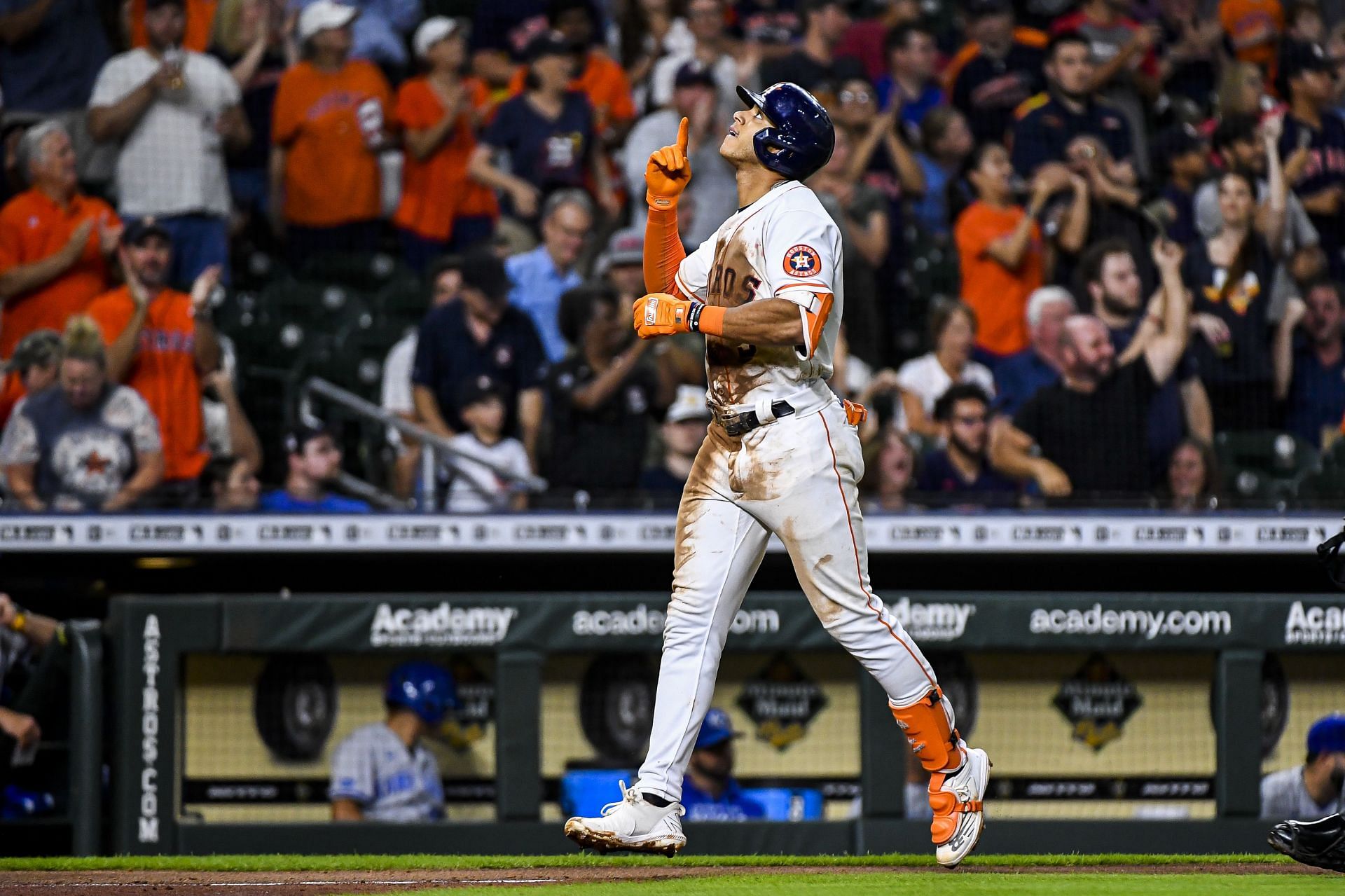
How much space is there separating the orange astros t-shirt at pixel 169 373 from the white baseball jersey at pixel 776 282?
4.39 m

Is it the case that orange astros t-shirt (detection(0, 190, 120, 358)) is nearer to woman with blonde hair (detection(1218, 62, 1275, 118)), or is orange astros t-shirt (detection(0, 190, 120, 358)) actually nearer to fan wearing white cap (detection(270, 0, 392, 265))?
fan wearing white cap (detection(270, 0, 392, 265))

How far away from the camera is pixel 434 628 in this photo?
22.4ft

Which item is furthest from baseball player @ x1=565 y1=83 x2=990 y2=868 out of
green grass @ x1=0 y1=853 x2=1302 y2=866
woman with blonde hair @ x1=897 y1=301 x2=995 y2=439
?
woman with blonde hair @ x1=897 y1=301 x2=995 y2=439

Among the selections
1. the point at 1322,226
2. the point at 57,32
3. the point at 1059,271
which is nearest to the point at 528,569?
the point at 1059,271

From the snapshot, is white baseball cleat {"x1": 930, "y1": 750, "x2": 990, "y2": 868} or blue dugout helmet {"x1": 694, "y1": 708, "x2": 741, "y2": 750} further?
blue dugout helmet {"x1": 694, "y1": 708, "x2": 741, "y2": 750}

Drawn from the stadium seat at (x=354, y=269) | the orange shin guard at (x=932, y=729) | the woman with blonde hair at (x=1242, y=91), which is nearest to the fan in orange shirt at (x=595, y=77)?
the stadium seat at (x=354, y=269)

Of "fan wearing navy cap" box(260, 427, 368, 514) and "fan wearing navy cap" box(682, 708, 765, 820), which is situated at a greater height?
"fan wearing navy cap" box(260, 427, 368, 514)

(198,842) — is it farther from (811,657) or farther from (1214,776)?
(1214,776)

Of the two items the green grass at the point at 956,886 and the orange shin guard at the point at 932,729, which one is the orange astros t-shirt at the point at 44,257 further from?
the orange shin guard at the point at 932,729

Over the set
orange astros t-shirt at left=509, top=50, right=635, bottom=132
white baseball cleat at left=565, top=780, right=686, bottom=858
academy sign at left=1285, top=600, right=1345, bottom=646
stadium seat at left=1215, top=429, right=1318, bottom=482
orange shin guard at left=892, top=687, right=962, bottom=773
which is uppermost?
orange astros t-shirt at left=509, top=50, right=635, bottom=132

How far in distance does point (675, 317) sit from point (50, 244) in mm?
5305

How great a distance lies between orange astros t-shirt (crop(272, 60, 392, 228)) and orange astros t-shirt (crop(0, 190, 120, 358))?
3.48 ft

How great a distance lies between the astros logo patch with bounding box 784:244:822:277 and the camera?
13.5 ft

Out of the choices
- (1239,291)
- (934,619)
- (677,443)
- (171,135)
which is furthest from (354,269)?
(1239,291)
